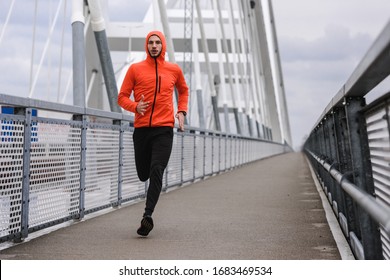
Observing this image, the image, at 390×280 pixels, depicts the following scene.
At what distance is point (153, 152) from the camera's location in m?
4.98

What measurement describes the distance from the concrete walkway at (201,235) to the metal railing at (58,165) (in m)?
0.18

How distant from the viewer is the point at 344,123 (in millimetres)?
4520

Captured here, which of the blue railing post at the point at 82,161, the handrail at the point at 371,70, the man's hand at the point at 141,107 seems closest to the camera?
the handrail at the point at 371,70

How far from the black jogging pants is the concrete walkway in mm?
337

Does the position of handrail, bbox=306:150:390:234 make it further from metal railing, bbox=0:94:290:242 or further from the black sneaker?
metal railing, bbox=0:94:290:242

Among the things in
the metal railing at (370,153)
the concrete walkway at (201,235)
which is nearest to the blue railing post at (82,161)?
the concrete walkway at (201,235)

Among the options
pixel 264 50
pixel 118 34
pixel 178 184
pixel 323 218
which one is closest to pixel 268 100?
pixel 264 50

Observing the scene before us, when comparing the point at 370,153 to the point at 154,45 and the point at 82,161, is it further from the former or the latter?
the point at 82,161

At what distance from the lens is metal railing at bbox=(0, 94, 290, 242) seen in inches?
174

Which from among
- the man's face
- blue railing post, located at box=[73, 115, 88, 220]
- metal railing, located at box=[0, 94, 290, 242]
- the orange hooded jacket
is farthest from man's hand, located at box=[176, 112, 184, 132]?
blue railing post, located at box=[73, 115, 88, 220]

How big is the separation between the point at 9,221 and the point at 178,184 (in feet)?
20.4

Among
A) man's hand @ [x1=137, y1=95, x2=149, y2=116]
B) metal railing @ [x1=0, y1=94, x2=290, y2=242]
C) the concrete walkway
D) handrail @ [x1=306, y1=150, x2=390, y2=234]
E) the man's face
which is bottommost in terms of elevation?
the concrete walkway

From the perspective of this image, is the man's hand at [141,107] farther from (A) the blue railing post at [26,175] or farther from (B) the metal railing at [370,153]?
(B) the metal railing at [370,153]

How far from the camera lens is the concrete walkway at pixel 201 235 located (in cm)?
407
